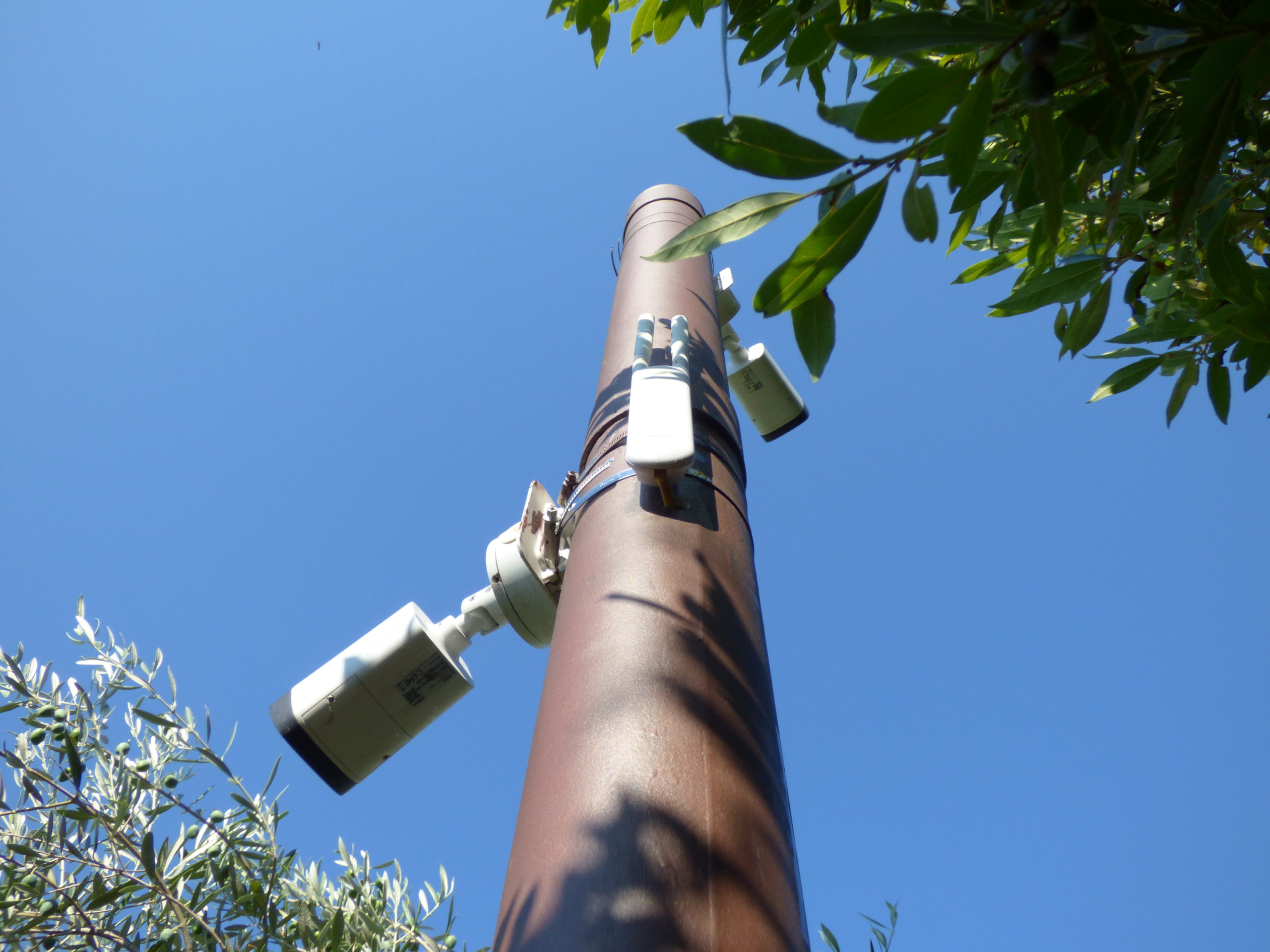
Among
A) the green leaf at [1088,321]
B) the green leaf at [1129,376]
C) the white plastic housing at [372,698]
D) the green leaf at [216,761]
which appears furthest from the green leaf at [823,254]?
the green leaf at [216,761]

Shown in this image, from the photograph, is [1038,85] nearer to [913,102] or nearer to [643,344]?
[913,102]

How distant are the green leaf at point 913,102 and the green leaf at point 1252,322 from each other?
91cm

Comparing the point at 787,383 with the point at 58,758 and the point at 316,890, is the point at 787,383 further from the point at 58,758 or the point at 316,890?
the point at 58,758

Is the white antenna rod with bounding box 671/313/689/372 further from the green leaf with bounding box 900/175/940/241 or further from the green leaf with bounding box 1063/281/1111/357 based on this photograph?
the green leaf with bounding box 1063/281/1111/357

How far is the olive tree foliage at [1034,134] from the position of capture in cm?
81

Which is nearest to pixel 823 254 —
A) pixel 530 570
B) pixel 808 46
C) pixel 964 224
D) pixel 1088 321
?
pixel 808 46

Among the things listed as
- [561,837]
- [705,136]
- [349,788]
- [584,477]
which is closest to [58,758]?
[349,788]

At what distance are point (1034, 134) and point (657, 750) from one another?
2.66 ft

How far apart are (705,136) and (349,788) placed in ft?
5.60

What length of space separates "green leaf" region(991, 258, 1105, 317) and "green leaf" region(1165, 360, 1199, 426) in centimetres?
51

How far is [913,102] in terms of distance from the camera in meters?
0.84

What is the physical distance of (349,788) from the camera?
1938mm

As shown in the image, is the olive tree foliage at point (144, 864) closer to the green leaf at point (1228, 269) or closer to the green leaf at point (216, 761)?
the green leaf at point (216, 761)

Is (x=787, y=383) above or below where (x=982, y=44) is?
above
